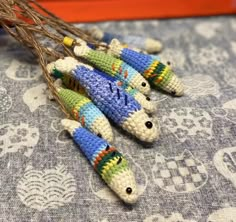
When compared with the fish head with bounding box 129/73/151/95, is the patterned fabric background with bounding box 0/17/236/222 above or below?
below

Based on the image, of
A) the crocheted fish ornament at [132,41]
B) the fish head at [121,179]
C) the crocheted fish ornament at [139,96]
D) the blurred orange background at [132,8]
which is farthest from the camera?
the blurred orange background at [132,8]

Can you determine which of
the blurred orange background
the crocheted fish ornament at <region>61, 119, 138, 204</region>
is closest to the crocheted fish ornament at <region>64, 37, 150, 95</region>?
the crocheted fish ornament at <region>61, 119, 138, 204</region>

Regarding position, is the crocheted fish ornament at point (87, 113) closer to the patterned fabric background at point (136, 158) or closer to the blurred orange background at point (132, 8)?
the patterned fabric background at point (136, 158)

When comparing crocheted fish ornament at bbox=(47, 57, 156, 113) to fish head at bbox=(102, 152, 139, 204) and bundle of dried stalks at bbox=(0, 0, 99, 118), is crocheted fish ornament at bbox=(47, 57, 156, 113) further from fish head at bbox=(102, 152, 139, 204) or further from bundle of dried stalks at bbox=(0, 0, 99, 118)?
fish head at bbox=(102, 152, 139, 204)

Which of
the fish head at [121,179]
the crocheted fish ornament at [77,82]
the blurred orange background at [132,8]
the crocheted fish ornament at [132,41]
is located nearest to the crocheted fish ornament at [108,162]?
the fish head at [121,179]

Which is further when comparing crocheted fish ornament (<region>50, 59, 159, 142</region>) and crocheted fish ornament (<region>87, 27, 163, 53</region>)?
crocheted fish ornament (<region>87, 27, 163, 53</region>)

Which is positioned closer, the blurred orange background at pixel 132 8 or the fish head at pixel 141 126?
the fish head at pixel 141 126
